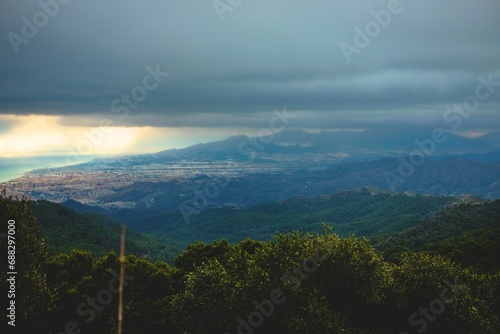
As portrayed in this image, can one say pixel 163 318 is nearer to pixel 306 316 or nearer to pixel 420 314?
pixel 306 316

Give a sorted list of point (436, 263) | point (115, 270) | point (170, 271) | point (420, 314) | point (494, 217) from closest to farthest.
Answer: point (420, 314), point (436, 263), point (115, 270), point (170, 271), point (494, 217)

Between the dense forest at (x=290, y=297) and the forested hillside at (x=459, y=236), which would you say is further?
the forested hillside at (x=459, y=236)

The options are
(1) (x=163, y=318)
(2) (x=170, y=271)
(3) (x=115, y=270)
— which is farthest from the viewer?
(2) (x=170, y=271)

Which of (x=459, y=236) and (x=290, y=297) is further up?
(x=290, y=297)

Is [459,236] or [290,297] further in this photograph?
[459,236]

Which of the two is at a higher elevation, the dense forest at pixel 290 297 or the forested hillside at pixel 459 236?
the dense forest at pixel 290 297

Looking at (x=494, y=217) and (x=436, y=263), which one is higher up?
(x=436, y=263)

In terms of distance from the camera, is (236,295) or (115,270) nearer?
(236,295)

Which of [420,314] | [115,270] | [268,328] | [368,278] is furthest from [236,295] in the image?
[115,270]

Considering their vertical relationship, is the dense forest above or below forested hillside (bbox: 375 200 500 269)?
above

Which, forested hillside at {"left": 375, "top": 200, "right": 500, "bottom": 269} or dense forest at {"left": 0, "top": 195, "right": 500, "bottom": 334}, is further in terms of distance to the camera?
forested hillside at {"left": 375, "top": 200, "right": 500, "bottom": 269}

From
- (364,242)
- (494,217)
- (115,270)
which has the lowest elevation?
(494,217)
